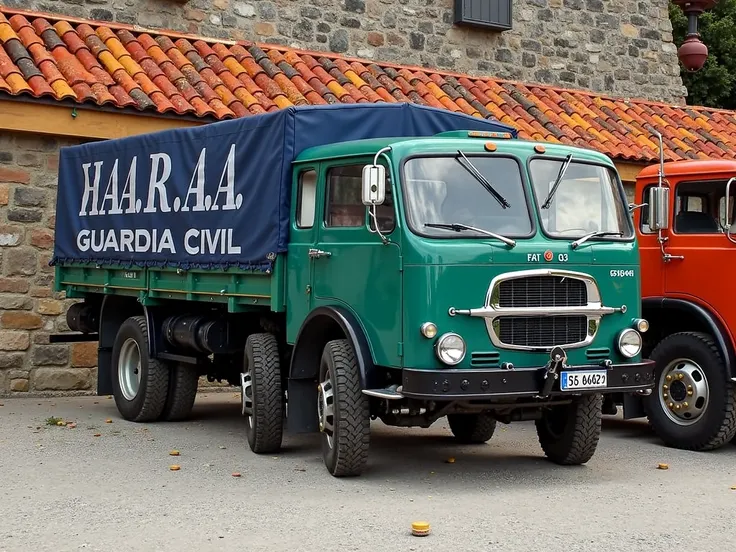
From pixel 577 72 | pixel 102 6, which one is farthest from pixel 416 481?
pixel 577 72

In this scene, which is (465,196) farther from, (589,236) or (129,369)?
(129,369)

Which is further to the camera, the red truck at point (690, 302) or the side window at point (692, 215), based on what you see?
the side window at point (692, 215)

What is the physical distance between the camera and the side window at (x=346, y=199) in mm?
9016

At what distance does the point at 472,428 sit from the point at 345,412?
7.83 feet

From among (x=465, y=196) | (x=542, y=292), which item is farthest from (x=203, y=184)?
(x=542, y=292)

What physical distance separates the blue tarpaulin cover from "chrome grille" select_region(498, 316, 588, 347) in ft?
6.96

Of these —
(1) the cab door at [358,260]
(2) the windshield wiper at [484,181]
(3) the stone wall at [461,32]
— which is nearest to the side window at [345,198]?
(1) the cab door at [358,260]

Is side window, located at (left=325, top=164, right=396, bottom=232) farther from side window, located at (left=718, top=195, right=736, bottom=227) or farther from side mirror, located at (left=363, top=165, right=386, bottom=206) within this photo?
side window, located at (left=718, top=195, right=736, bottom=227)

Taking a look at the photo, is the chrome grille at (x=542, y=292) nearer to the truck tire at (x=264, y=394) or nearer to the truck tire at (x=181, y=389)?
the truck tire at (x=264, y=394)

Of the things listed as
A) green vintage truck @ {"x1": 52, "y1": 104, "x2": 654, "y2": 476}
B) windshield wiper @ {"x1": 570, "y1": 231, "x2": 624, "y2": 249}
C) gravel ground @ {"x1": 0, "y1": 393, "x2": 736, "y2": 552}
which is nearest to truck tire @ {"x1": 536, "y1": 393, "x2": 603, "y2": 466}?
green vintage truck @ {"x1": 52, "y1": 104, "x2": 654, "y2": 476}

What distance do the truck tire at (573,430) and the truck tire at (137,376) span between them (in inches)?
156

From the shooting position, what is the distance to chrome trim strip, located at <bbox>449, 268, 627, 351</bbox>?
334 inches

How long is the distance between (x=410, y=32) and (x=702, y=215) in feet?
29.1

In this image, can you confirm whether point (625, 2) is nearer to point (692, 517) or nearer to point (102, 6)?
point (102, 6)
